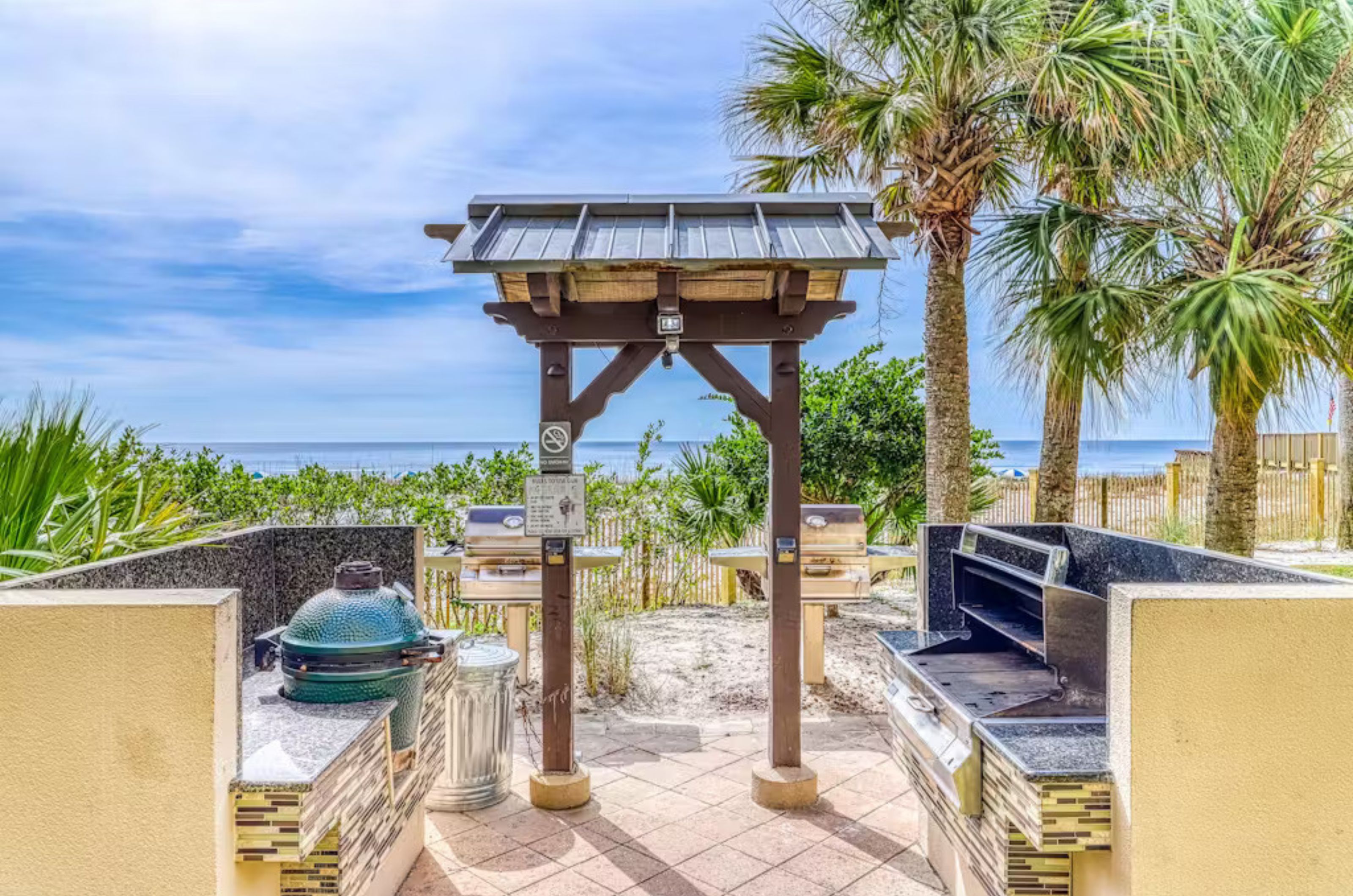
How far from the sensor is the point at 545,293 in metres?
3.31

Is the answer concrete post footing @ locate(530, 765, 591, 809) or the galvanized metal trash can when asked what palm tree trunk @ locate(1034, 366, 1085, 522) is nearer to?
concrete post footing @ locate(530, 765, 591, 809)

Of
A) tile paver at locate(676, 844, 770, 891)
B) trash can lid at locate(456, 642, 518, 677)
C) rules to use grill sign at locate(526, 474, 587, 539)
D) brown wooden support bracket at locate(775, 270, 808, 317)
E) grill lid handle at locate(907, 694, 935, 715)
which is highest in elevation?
brown wooden support bracket at locate(775, 270, 808, 317)

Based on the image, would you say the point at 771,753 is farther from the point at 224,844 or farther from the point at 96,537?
the point at 96,537

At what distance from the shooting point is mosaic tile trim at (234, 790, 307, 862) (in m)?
1.80

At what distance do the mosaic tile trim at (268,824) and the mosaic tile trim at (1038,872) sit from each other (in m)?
1.73

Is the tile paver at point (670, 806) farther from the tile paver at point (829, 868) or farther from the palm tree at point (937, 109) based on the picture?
the palm tree at point (937, 109)

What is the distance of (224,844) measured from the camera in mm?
1770

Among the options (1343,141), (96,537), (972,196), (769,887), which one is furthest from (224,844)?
(1343,141)

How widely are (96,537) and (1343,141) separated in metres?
7.36

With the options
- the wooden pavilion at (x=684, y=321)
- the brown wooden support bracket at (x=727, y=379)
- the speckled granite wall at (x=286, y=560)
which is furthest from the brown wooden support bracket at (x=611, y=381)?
the speckled granite wall at (x=286, y=560)

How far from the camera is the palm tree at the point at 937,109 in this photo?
5152mm

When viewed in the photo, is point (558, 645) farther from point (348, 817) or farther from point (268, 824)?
point (268, 824)

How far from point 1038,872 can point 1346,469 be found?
12301 millimetres

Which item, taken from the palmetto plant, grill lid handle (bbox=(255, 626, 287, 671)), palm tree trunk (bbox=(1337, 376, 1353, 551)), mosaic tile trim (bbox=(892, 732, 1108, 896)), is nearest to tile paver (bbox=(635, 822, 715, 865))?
mosaic tile trim (bbox=(892, 732, 1108, 896))
